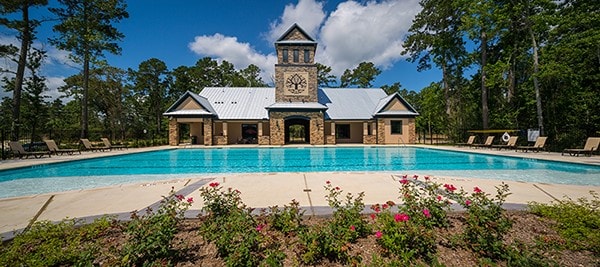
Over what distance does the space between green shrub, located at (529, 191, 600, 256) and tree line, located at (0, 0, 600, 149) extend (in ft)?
52.4

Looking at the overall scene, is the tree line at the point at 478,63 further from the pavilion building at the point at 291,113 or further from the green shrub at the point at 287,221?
the green shrub at the point at 287,221

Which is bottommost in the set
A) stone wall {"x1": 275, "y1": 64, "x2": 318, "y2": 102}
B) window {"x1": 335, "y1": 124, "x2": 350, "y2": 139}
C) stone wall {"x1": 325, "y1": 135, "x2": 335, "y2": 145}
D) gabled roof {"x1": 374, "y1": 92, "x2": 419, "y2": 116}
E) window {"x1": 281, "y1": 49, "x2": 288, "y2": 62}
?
stone wall {"x1": 325, "y1": 135, "x2": 335, "y2": 145}

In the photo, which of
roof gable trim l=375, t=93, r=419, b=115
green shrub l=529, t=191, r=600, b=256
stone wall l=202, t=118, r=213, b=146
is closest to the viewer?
green shrub l=529, t=191, r=600, b=256

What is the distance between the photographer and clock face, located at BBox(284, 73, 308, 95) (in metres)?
23.1

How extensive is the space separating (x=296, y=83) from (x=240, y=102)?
6.59 meters

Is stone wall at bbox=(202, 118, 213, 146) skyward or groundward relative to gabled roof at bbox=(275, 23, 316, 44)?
groundward

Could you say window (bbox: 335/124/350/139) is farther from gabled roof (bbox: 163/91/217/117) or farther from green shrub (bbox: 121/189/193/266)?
green shrub (bbox: 121/189/193/266)

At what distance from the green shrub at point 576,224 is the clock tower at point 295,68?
67.5 feet

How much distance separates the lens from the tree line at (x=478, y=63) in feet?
47.4

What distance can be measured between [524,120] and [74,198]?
27171 millimetres

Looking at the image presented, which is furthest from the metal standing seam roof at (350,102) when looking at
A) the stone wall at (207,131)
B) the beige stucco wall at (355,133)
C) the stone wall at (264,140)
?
the stone wall at (207,131)

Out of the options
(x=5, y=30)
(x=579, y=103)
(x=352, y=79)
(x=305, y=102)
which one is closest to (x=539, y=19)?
(x=579, y=103)

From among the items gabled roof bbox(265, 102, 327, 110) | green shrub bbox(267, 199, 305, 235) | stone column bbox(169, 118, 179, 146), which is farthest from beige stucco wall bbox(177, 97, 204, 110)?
green shrub bbox(267, 199, 305, 235)

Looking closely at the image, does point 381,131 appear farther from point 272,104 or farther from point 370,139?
point 272,104
